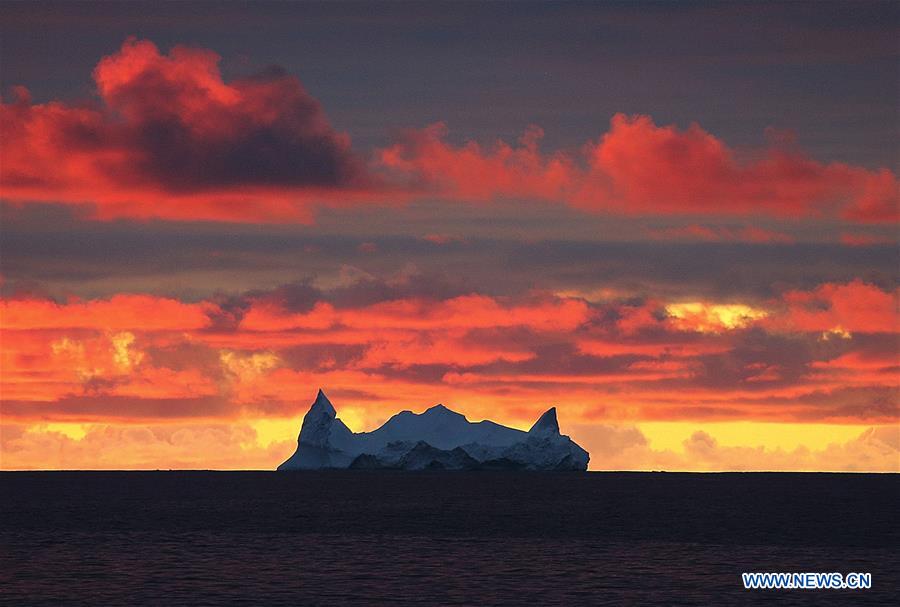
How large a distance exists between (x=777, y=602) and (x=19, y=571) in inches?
1565

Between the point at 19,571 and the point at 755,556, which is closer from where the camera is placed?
the point at 19,571

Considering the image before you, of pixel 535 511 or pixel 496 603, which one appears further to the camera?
pixel 535 511

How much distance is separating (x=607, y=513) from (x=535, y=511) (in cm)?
847

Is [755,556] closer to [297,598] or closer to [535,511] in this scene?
[297,598]

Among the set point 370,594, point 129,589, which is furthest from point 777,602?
point 129,589

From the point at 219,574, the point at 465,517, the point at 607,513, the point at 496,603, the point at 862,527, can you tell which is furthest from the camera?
the point at 607,513

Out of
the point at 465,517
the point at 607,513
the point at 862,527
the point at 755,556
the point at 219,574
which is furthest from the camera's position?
the point at 607,513

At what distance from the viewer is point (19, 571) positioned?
68.4m

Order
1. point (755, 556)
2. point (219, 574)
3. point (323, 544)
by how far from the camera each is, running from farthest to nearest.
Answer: point (323, 544) → point (755, 556) → point (219, 574)

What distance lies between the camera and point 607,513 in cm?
14375

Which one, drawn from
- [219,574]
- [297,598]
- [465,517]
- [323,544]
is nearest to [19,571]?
[219,574]

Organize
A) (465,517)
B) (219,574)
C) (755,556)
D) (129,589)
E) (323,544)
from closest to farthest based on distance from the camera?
(129,589) < (219,574) < (755,556) < (323,544) < (465,517)

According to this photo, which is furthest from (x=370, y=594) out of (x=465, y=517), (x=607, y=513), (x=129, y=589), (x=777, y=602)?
(x=607, y=513)

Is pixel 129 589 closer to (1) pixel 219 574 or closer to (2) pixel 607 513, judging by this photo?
(1) pixel 219 574
